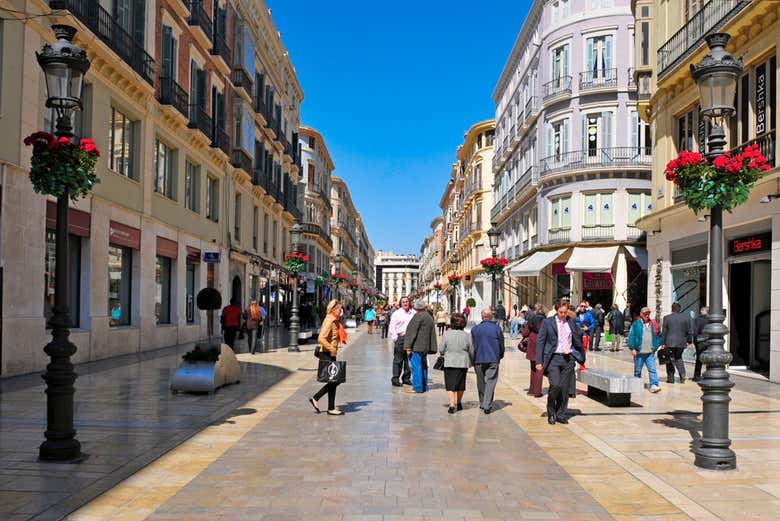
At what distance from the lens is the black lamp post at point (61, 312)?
23.0 feet

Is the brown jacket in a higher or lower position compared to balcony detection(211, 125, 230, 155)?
lower

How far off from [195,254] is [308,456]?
20.5 metres

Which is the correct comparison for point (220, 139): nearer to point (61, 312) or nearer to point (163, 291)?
point (163, 291)

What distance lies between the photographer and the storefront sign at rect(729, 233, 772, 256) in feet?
51.1

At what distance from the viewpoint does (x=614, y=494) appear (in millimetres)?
6191

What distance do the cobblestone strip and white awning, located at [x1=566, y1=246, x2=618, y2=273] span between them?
23.1 metres

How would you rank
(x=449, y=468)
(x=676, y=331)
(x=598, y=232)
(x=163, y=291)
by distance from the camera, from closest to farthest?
(x=449, y=468)
(x=676, y=331)
(x=163, y=291)
(x=598, y=232)

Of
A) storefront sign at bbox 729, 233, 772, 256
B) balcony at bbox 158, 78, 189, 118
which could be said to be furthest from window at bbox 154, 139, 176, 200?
storefront sign at bbox 729, 233, 772, 256

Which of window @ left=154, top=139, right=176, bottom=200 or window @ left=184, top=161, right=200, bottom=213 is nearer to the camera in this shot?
window @ left=154, top=139, right=176, bottom=200

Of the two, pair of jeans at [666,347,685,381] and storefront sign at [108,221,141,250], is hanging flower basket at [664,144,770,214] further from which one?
storefront sign at [108,221,141,250]

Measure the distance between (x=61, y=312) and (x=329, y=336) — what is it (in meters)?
4.09

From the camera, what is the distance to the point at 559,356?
1009 centimetres

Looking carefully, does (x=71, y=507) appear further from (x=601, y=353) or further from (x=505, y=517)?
(x=601, y=353)

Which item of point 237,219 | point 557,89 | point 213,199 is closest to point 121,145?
point 213,199
